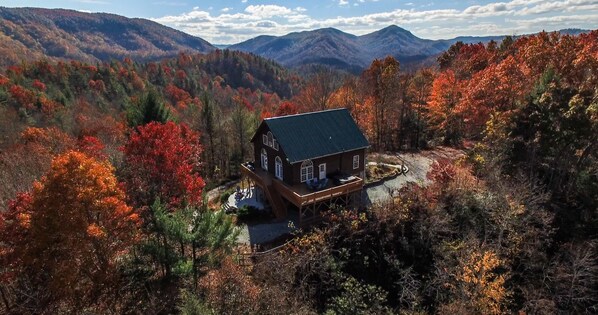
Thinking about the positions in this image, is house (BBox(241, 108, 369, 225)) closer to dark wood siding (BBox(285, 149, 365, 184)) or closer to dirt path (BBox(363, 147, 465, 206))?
dark wood siding (BBox(285, 149, 365, 184))

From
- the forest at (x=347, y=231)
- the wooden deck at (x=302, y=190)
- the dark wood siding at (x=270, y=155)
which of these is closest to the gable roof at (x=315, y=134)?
the dark wood siding at (x=270, y=155)

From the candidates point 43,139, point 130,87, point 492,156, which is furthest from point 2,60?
point 492,156

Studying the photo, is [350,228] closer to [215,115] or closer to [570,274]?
[570,274]

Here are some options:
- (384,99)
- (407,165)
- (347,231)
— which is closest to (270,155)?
(347,231)

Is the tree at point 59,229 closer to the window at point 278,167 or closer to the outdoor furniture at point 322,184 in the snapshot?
the window at point 278,167

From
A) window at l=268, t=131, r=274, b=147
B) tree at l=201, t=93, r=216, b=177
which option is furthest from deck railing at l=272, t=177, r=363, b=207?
tree at l=201, t=93, r=216, b=177

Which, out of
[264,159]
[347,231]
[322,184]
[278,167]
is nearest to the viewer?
[347,231]

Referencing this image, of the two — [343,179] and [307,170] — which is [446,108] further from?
[307,170]
